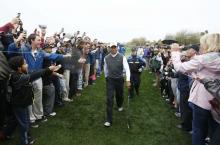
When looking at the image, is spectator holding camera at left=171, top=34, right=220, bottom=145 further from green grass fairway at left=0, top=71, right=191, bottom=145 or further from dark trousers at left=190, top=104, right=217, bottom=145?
green grass fairway at left=0, top=71, right=191, bottom=145

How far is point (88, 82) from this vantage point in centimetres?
1675

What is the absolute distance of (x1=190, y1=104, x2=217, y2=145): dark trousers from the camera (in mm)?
5555

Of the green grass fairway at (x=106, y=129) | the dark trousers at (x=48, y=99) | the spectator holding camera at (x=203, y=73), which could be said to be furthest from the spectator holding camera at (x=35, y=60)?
the spectator holding camera at (x=203, y=73)

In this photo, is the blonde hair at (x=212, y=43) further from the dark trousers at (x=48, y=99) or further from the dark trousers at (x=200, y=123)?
the dark trousers at (x=48, y=99)

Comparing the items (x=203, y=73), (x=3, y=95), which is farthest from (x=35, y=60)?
(x=203, y=73)

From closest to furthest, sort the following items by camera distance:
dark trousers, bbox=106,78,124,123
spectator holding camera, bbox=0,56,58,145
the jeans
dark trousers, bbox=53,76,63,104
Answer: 1. spectator holding camera, bbox=0,56,58,145
2. the jeans
3. dark trousers, bbox=106,78,124,123
4. dark trousers, bbox=53,76,63,104

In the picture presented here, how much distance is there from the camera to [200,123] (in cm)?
566

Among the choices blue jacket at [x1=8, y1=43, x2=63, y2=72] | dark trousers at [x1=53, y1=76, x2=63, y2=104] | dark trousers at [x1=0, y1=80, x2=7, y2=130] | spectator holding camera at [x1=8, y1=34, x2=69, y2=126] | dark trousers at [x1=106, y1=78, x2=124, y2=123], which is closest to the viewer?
dark trousers at [x1=0, y1=80, x2=7, y2=130]

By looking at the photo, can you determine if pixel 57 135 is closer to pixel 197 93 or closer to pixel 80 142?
pixel 80 142

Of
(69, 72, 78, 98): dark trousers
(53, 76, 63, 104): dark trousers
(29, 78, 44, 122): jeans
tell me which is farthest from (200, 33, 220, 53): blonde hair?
(69, 72, 78, 98): dark trousers

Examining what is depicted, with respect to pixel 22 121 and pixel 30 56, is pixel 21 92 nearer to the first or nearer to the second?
pixel 22 121

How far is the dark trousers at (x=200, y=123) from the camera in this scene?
18.2 ft

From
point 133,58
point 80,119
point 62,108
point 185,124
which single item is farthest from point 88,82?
point 185,124

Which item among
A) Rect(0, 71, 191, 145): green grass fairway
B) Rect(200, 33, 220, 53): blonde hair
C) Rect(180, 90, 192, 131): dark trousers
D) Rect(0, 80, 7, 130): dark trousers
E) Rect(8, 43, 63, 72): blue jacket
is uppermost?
Rect(200, 33, 220, 53): blonde hair
